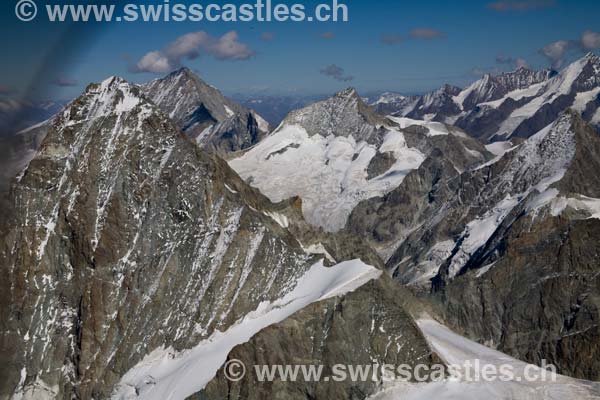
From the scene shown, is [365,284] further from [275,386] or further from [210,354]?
[210,354]

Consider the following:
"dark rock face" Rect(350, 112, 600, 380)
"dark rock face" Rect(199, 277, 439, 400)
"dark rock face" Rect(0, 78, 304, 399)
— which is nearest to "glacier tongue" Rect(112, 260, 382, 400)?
"dark rock face" Rect(0, 78, 304, 399)

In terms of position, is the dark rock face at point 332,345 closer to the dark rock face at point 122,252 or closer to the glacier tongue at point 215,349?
the glacier tongue at point 215,349

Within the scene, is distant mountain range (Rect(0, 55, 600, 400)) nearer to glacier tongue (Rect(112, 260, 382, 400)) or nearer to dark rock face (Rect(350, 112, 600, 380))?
glacier tongue (Rect(112, 260, 382, 400))

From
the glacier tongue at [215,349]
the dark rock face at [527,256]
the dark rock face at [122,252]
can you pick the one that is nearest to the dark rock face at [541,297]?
the dark rock face at [527,256]

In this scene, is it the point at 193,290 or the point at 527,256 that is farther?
the point at 527,256

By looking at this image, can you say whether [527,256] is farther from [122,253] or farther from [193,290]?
[122,253]

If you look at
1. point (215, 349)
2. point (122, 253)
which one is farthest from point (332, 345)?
point (122, 253)

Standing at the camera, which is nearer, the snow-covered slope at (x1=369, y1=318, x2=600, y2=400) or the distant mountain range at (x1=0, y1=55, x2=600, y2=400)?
the snow-covered slope at (x1=369, y1=318, x2=600, y2=400)
